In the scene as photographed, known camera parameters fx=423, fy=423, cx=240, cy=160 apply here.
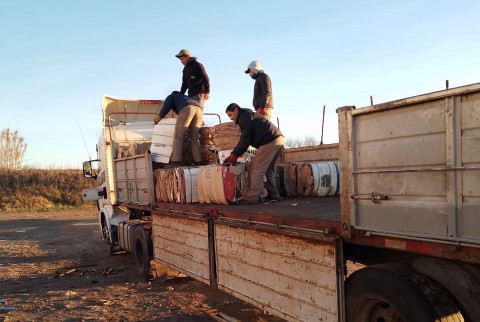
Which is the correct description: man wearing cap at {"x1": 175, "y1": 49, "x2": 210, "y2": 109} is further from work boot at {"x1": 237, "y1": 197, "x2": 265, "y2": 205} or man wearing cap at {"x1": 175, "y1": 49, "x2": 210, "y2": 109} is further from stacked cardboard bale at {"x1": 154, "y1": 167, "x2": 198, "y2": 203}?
work boot at {"x1": 237, "y1": 197, "x2": 265, "y2": 205}

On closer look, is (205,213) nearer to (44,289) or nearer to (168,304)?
(168,304)

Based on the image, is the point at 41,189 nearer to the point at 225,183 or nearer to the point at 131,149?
the point at 131,149

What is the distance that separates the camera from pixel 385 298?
2.94 meters

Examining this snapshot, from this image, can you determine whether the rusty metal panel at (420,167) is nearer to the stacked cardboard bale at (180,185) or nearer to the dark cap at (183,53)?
the stacked cardboard bale at (180,185)

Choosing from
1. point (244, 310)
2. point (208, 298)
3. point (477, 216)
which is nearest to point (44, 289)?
point (208, 298)

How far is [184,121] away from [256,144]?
2251mm

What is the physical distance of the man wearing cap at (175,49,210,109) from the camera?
27.3 ft

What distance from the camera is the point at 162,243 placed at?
6898 mm

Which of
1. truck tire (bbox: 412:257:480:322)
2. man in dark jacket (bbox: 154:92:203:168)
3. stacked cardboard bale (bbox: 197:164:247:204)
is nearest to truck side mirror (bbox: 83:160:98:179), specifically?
man in dark jacket (bbox: 154:92:203:168)

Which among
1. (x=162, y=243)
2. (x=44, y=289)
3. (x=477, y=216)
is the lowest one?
(x=44, y=289)

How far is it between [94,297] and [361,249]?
481 cm

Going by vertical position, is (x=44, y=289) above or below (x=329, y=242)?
below

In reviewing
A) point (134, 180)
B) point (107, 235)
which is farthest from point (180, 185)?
point (107, 235)

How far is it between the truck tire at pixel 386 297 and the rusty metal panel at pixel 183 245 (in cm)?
239
